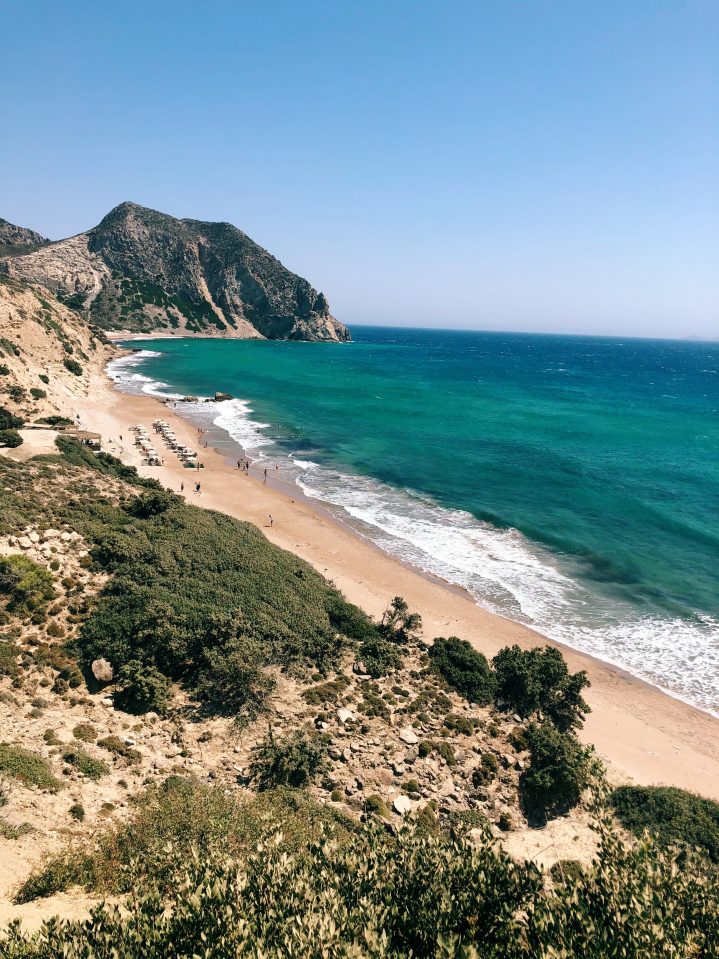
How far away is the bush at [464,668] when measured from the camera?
2289 cm

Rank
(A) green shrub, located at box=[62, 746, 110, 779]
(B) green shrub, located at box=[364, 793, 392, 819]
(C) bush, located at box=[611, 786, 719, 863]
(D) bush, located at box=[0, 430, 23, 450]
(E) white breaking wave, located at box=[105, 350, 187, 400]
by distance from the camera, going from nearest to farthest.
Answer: (A) green shrub, located at box=[62, 746, 110, 779], (C) bush, located at box=[611, 786, 719, 863], (B) green shrub, located at box=[364, 793, 392, 819], (D) bush, located at box=[0, 430, 23, 450], (E) white breaking wave, located at box=[105, 350, 187, 400]

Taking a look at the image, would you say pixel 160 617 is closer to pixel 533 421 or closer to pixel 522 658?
pixel 522 658

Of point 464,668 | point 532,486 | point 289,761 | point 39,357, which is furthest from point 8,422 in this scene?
point 532,486

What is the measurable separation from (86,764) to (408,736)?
1122cm

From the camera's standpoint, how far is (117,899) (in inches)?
445

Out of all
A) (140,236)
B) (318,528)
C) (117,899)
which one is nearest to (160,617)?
(117,899)

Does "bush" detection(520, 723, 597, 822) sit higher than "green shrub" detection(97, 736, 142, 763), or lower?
lower

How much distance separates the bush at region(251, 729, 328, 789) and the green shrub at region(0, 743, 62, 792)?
6.12m

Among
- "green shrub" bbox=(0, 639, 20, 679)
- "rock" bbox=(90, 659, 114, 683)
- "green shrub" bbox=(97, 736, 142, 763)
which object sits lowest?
"green shrub" bbox=(97, 736, 142, 763)

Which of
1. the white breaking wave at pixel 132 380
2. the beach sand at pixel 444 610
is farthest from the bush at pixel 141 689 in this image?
the white breaking wave at pixel 132 380

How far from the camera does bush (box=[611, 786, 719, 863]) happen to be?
16.5 meters

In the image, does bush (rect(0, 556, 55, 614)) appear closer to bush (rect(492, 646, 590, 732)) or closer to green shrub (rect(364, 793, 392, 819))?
green shrub (rect(364, 793, 392, 819))

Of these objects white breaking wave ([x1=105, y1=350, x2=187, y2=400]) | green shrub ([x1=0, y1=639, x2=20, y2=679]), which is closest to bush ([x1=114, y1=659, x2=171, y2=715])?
green shrub ([x1=0, y1=639, x2=20, y2=679])

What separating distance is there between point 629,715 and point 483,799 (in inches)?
429
